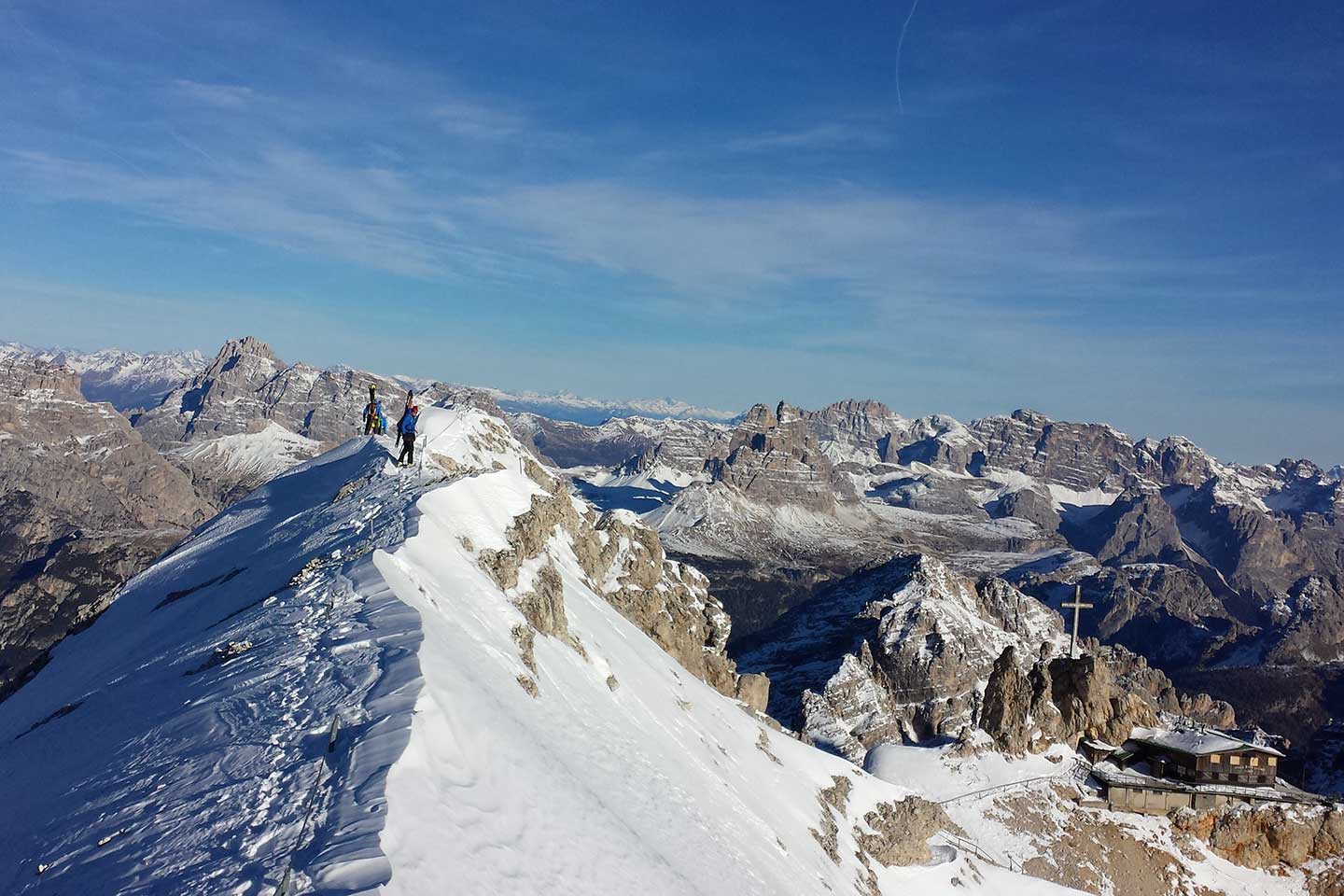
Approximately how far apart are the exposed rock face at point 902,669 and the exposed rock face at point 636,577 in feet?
113

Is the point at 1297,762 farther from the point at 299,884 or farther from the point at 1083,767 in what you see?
the point at 299,884

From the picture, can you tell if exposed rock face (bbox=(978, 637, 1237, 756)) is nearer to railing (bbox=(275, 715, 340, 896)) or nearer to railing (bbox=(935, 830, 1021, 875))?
railing (bbox=(935, 830, 1021, 875))

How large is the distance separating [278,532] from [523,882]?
141 ft

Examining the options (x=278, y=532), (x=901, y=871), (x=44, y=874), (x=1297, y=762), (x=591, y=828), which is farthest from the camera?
(x=1297, y=762)

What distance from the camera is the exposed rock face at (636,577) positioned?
167 ft

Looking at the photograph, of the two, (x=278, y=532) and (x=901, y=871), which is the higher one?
(x=278, y=532)

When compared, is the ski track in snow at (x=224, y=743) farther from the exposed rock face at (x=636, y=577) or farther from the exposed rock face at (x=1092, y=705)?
the exposed rock face at (x=1092, y=705)

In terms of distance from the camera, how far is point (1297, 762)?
16512 centimetres

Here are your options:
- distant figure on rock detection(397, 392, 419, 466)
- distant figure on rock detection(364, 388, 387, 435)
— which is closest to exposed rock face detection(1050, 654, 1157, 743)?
distant figure on rock detection(397, 392, 419, 466)

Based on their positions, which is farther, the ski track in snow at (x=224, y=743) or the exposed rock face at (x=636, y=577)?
the exposed rock face at (x=636, y=577)

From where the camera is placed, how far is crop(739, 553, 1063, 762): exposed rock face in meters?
133

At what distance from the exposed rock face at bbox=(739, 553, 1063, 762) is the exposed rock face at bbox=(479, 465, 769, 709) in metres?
34.4

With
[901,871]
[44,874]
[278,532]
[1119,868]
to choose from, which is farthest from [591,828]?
[1119,868]

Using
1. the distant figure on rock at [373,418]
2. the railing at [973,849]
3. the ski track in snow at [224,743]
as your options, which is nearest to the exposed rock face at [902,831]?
the railing at [973,849]
